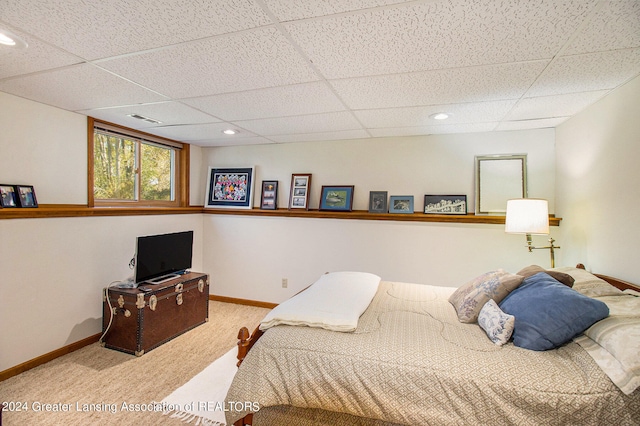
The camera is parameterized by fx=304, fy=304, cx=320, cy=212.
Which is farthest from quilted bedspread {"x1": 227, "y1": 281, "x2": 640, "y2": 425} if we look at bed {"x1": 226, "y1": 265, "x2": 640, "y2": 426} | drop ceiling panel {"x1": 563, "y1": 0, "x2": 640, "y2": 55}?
drop ceiling panel {"x1": 563, "y1": 0, "x2": 640, "y2": 55}

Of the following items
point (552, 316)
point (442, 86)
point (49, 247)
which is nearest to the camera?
point (552, 316)

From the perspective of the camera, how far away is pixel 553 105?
8.00 feet

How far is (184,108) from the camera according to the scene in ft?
8.74

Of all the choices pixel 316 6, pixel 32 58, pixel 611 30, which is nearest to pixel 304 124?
pixel 316 6

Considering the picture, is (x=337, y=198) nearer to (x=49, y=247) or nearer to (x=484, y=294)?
(x=484, y=294)

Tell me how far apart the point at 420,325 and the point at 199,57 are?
2.05 metres

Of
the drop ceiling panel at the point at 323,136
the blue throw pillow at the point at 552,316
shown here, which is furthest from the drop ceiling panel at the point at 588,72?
the drop ceiling panel at the point at 323,136

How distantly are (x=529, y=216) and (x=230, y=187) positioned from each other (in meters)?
3.57

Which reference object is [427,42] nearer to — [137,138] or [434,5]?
[434,5]

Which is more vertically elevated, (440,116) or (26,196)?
(440,116)

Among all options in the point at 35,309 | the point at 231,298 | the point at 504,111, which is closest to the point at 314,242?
the point at 231,298

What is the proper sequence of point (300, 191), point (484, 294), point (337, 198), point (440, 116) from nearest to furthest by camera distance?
point (484, 294) → point (440, 116) → point (337, 198) → point (300, 191)

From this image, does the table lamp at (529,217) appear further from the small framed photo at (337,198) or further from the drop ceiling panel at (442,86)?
the small framed photo at (337,198)

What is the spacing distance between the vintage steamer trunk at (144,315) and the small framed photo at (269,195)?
1.41m
